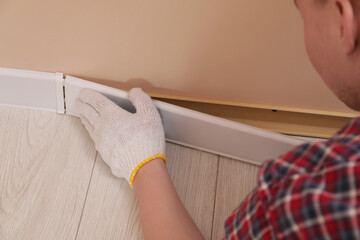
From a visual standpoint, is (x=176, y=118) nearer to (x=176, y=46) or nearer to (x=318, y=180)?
(x=176, y=46)

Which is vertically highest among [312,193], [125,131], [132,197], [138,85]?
[138,85]

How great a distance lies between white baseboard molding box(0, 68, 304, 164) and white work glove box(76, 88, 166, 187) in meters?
0.04

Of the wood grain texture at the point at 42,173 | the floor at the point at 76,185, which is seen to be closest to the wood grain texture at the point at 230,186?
the floor at the point at 76,185

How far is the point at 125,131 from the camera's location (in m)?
0.81

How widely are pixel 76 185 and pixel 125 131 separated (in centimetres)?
16

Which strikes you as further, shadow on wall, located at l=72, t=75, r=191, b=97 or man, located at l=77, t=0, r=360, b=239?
shadow on wall, located at l=72, t=75, r=191, b=97

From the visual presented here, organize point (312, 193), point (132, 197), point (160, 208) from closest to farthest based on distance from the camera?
point (312, 193) < point (160, 208) < point (132, 197)

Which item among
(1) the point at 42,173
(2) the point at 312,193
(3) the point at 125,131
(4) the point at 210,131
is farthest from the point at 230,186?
(2) the point at 312,193

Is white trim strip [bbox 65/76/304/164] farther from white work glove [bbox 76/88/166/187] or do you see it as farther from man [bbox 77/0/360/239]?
man [bbox 77/0/360/239]

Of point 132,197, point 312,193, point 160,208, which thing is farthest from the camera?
point 132,197

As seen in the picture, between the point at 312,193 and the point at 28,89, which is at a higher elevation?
the point at 28,89

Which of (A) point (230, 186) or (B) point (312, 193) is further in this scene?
(A) point (230, 186)

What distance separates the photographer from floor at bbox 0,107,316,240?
0.79m

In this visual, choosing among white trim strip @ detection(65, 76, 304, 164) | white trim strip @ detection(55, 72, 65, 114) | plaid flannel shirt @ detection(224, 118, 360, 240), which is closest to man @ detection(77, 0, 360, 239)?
plaid flannel shirt @ detection(224, 118, 360, 240)
